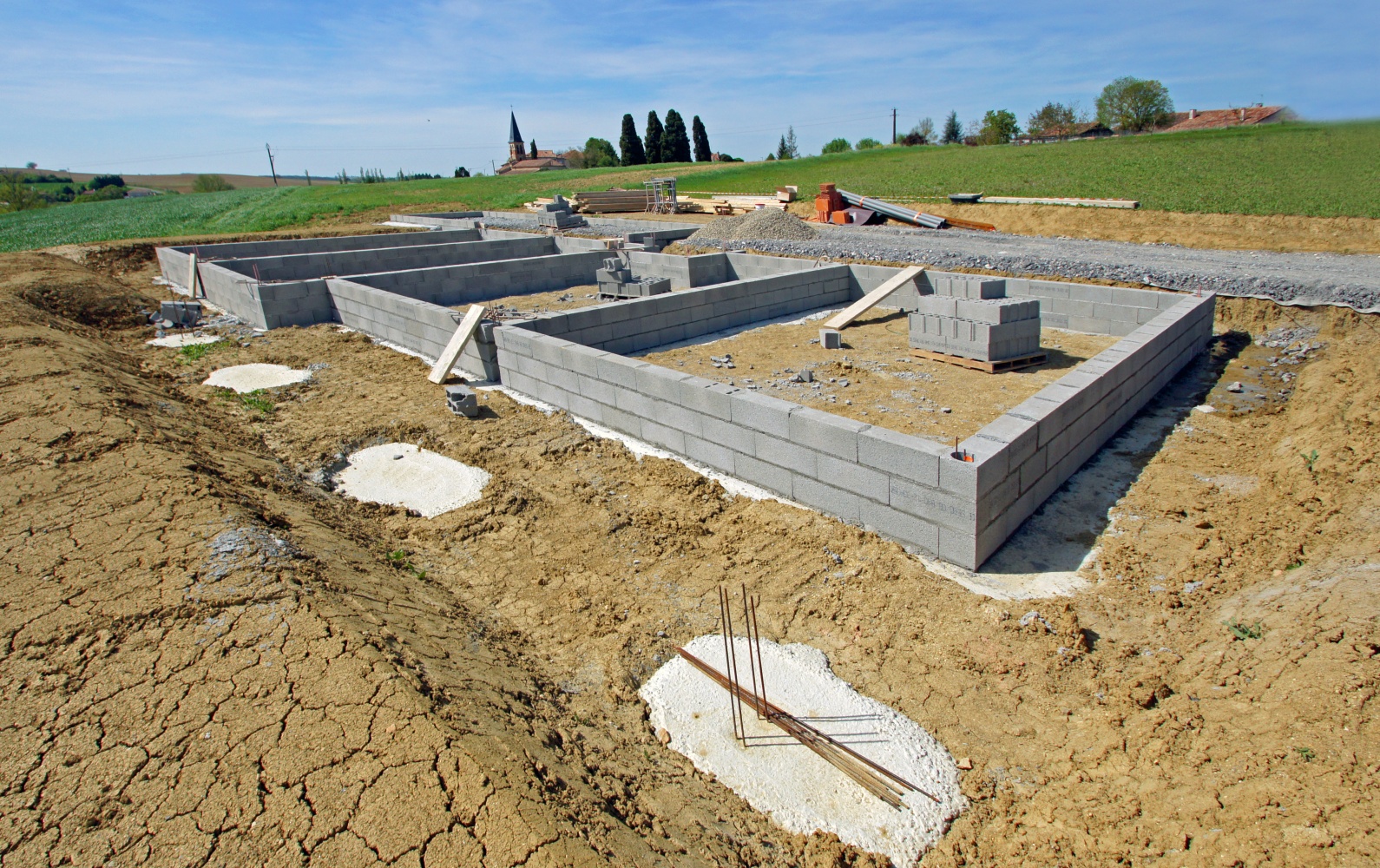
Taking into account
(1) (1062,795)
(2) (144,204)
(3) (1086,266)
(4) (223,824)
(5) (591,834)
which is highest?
(2) (144,204)

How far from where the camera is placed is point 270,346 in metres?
11.1

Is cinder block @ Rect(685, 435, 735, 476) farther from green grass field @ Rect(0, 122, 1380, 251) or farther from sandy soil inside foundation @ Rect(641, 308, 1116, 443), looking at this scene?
green grass field @ Rect(0, 122, 1380, 251)

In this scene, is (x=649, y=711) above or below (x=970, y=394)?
below

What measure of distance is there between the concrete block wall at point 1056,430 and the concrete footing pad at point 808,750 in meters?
1.56

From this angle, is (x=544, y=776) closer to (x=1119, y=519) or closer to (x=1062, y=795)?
(x=1062, y=795)

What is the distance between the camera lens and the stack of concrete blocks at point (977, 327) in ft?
26.0

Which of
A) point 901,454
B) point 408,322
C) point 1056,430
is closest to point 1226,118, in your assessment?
point 1056,430

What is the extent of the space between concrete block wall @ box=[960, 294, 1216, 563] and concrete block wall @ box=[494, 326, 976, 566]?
20 centimetres

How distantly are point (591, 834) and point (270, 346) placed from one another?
35.5 feet

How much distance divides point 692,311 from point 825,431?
5.38 m

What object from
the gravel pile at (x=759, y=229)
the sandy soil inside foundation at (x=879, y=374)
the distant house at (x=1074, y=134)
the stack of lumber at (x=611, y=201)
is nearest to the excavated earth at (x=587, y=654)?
the sandy soil inside foundation at (x=879, y=374)

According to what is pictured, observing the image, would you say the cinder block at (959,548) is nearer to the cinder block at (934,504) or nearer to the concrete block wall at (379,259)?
the cinder block at (934,504)

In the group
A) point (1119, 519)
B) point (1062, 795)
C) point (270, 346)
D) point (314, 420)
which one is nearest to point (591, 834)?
point (1062, 795)

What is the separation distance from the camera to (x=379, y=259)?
16422 millimetres
